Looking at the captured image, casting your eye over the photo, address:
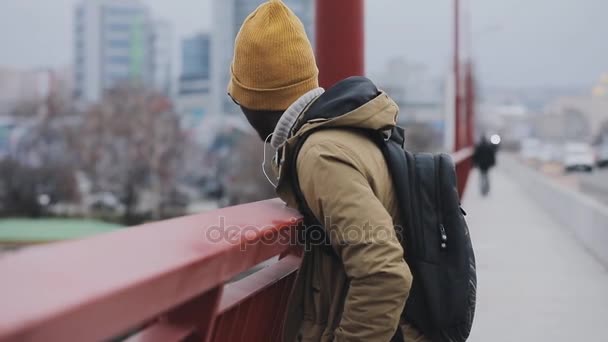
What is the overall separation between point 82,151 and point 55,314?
74187 mm

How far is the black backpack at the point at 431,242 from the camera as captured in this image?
6.49ft

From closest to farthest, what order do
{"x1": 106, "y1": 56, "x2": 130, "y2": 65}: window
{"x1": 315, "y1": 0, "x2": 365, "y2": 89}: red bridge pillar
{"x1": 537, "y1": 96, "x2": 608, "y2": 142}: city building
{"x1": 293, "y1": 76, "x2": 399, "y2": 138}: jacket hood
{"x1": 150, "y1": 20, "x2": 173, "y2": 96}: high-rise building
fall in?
{"x1": 293, "y1": 76, "x2": 399, "y2": 138}: jacket hood < {"x1": 315, "y1": 0, "x2": 365, "y2": 89}: red bridge pillar < {"x1": 150, "y1": 20, "x2": 173, "y2": 96}: high-rise building < {"x1": 106, "y1": 56, "x2": 130, "y2": 65}: window < {"x1": 537, "y1": 96, "x2": 608, "y2": 142}: city building

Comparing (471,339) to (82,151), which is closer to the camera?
(471,339)

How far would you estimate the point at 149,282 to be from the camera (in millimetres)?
1219

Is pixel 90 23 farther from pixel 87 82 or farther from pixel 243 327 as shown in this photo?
pixel 243 327

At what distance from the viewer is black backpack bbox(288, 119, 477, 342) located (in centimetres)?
198

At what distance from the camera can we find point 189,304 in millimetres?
1647

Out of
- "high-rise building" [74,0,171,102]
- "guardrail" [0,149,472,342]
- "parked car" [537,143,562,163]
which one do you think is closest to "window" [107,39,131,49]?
"high-rise building" [74,0,171,102]

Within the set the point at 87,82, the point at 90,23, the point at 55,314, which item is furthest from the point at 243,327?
the point at 90,23

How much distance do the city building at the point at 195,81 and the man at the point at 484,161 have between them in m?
68.5

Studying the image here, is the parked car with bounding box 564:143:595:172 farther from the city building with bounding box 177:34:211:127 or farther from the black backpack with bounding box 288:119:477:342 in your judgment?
the black backpack with bounding box 288:119:477:342

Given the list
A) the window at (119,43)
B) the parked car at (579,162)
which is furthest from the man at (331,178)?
the window at (119,43)

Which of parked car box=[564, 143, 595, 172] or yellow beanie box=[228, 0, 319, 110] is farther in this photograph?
parked car box=[564, 143, 595, 172]

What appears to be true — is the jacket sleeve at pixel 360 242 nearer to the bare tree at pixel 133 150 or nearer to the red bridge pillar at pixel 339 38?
the red bridge pillar at pixel 339 38
